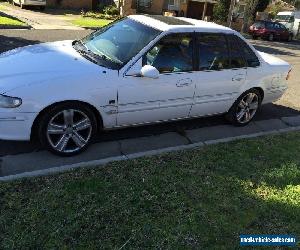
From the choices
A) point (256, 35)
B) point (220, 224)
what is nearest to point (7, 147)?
point (220, 224)

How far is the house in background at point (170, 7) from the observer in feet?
109

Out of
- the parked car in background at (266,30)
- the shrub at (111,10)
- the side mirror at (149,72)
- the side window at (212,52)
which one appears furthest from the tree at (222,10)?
the side mirror at (149,72)

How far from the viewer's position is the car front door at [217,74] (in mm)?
6375

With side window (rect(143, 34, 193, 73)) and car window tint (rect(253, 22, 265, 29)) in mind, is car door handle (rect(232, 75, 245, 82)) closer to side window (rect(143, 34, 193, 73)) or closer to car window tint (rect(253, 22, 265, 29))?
side window (rect(143, 34, 193, 73))

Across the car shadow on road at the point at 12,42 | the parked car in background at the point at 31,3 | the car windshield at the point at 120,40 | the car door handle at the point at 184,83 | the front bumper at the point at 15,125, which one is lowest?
the parked car in background at the point at 31,3

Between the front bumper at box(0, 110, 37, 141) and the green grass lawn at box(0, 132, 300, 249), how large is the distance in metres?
0.63

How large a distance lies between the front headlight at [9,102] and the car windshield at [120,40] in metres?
1.44

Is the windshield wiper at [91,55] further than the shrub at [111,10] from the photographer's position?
No

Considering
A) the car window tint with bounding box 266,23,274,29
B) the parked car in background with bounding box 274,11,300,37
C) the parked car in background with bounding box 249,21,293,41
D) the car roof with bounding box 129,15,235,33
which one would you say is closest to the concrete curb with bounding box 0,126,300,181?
the car roof with bounding box 129,15,235,33

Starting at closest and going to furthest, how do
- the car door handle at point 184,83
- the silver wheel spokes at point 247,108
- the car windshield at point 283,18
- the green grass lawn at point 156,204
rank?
the green grass lawn at point 156,204 → the car door handle at point 184,83 → the silver wheel spokes at point 247,108 → the car windshield at point 283,18

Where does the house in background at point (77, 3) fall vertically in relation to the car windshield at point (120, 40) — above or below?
below

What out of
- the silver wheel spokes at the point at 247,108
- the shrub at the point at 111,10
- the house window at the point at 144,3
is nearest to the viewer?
the silver wheel spokes at the point at 247,108

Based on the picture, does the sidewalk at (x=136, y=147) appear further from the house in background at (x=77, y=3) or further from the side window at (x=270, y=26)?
the house in background at (x=77, y=3)

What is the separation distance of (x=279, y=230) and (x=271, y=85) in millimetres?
3731
